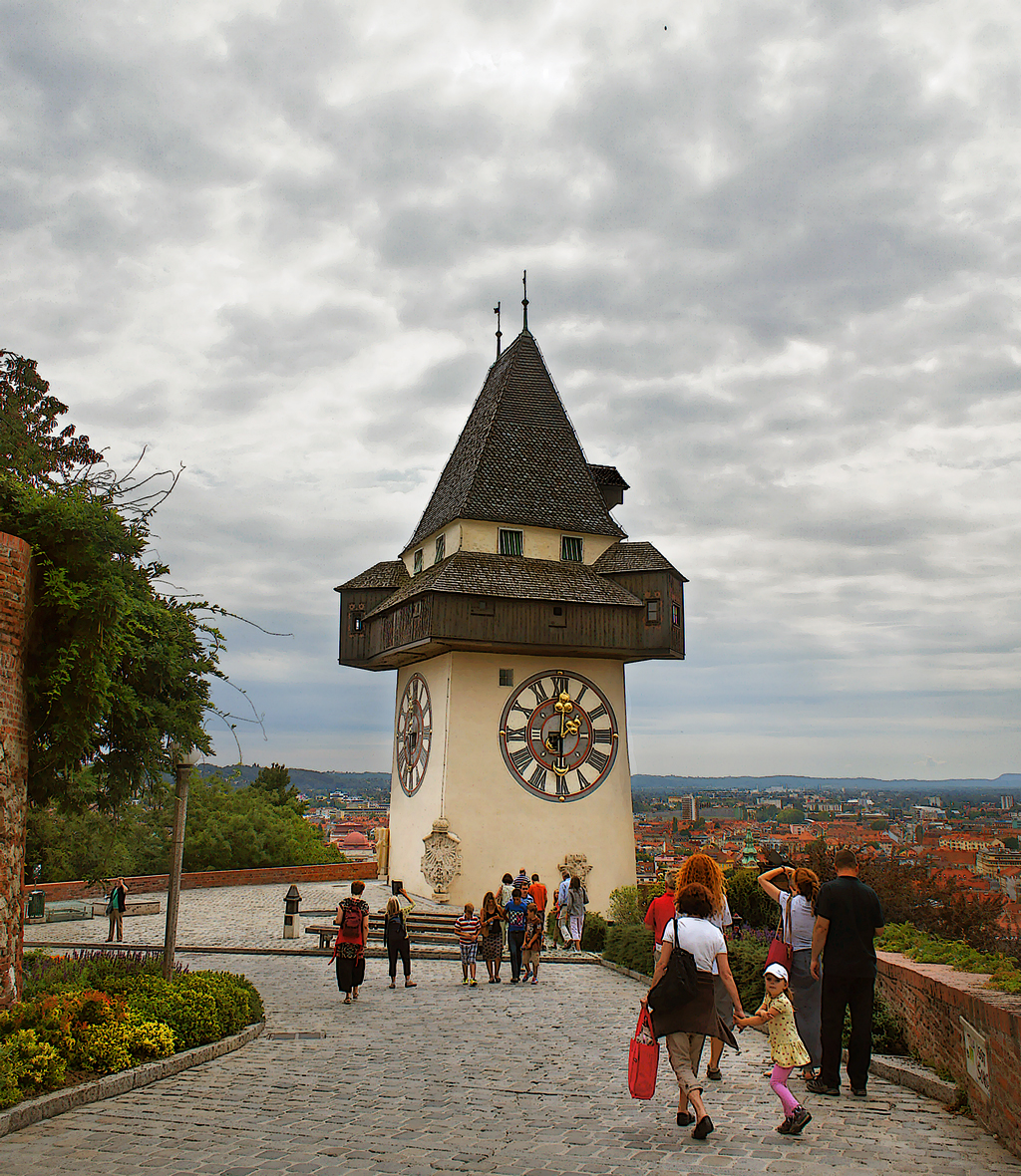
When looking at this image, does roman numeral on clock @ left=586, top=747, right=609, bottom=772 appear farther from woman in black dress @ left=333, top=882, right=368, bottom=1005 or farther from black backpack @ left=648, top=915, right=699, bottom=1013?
black backpack @ left=648, top=915, right=699, bottom=1013

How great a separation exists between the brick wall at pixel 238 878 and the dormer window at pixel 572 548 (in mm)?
12571

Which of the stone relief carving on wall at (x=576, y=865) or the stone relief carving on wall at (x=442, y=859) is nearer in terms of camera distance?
the stone relief carving on wall at (x=442, y=859)

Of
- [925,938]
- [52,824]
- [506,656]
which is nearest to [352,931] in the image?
[925,938]

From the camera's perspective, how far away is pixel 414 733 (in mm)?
27406

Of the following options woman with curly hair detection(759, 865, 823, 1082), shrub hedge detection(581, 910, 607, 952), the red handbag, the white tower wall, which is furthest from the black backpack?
the white tower wall

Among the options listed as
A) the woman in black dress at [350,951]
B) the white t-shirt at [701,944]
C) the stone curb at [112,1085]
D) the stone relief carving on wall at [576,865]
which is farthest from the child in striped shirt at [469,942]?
the stone relief carving on wall at [576,865]

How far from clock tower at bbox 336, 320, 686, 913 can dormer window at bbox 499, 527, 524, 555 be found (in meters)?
0.03

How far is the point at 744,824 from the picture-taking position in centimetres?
4794

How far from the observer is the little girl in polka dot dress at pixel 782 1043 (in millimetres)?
6465

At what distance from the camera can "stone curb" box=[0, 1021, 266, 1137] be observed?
6.85 meters

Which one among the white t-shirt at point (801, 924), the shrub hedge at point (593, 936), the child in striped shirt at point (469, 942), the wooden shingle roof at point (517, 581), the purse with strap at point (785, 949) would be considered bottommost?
the shrub hedge at point (593, 936)

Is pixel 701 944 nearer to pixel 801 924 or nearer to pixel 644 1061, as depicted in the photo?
pixel 644 1061

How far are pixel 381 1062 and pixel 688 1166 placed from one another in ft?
13.0

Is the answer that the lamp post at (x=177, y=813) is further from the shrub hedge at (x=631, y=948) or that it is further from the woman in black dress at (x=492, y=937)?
the shrub hedge at (x=631, y=948)
